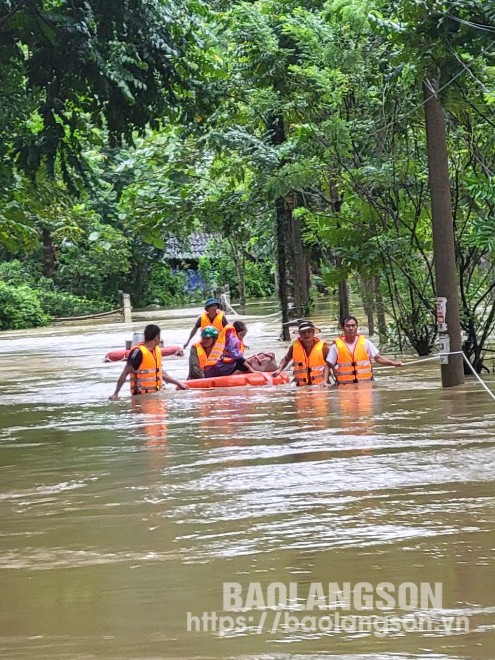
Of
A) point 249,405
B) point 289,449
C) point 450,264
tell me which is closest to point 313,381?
point 249,405

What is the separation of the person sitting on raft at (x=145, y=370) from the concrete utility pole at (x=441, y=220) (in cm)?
Answer: 400

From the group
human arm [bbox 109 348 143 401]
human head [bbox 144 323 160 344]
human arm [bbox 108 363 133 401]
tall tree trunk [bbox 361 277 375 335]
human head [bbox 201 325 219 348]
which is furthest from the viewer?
tall tree trunk [bbox 361 277 375 335]

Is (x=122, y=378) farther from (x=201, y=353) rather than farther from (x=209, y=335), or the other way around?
(x=201, y=353)

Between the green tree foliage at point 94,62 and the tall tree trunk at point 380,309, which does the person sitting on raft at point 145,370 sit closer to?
the green tree foliage at point 94,62

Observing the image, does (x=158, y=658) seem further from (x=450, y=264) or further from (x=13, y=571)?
(x=450, y=264)

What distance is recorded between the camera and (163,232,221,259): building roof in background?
5847 centimetres

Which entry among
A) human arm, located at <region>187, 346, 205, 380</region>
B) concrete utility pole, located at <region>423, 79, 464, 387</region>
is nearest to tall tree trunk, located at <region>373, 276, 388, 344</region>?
human arm, located at <region>187, 346, 205, 380</region>

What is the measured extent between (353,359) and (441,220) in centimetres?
255

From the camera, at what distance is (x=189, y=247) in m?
59.1

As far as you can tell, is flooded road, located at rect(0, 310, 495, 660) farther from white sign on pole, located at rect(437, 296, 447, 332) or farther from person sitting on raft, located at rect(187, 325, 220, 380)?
person sitting on raft, located at rect(187, 325, 220, 380)

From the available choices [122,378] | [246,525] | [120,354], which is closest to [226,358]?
[122,378]

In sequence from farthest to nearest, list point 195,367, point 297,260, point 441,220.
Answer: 1. point 297,260
2. point 195,367
3. point 441,220

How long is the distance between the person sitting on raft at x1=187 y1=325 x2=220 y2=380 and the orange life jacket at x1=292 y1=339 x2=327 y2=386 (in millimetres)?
1644

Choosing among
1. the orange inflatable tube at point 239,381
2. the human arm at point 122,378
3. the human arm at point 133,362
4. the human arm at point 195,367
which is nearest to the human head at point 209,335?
the human arm at point 195,367
